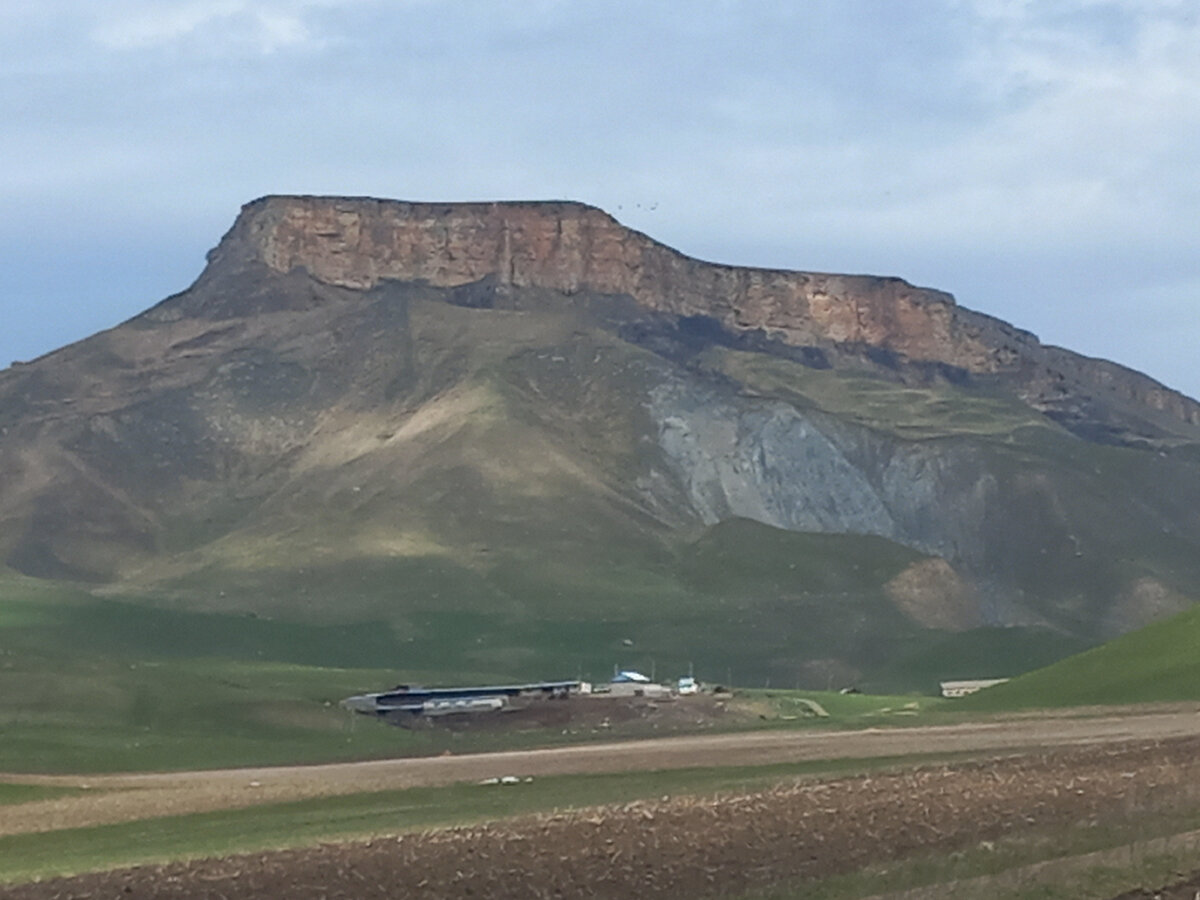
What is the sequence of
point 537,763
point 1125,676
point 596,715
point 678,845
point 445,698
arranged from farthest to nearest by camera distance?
point 445,698 < point 596,715 < point 1125,676 < point 537,763 < point 678,845

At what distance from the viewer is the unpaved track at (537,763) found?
46.4m

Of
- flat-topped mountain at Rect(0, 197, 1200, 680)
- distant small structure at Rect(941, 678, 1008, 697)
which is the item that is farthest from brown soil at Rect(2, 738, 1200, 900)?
flat-topped mountain at Rect(0, 197, 1200, 680)

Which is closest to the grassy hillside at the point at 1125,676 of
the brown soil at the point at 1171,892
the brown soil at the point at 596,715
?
the brown soil at the point at 596,715

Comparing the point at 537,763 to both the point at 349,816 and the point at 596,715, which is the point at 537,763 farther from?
the point at 596,715

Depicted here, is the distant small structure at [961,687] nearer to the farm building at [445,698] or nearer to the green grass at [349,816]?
the farm building at [445,698]

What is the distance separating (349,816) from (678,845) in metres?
12.1

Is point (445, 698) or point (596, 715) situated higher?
point (445, 698)

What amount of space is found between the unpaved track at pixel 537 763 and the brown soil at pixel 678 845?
13.4 metres

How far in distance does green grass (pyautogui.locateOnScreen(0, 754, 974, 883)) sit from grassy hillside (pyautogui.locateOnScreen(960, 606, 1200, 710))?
22286mm

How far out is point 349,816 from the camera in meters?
39.3

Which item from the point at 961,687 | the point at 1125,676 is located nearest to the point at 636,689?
the point at 961,687

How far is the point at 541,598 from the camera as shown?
153500mm

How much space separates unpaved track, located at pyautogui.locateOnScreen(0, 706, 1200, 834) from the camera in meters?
46.4

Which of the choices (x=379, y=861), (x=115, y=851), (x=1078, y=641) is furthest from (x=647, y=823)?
(x=1078, y=641)
